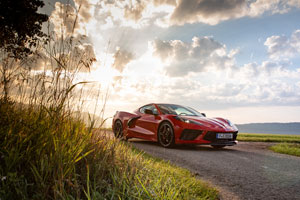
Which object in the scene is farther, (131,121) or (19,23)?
(131,121)

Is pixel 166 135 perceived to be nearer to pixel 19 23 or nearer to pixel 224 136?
pixel 224 136

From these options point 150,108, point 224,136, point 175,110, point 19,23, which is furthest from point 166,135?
point 19,23

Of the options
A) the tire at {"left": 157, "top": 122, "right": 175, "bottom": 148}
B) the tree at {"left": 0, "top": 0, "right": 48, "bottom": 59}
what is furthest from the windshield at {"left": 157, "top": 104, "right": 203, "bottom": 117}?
the tree at {"left": 0, "top": 0, "right": 48, "bottom": 59}

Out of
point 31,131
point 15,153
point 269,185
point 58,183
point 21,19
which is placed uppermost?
point 21,19

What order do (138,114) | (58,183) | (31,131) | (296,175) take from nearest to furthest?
(58,183) < (31,131) < (296,175) < (138,114)

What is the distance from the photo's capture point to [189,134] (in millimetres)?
5879

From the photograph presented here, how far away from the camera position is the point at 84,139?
2287 millimetres

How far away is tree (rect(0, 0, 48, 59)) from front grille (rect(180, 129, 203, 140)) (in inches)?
152

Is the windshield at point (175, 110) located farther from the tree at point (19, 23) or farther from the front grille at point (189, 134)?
the tree at point (19, 23)

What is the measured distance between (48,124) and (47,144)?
0.28m

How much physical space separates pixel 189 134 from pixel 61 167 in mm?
4400

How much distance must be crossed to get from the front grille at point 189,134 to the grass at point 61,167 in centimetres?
315

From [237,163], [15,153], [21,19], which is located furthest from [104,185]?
[21,19]

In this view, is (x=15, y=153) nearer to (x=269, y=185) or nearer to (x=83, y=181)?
(x=83, y=181)
